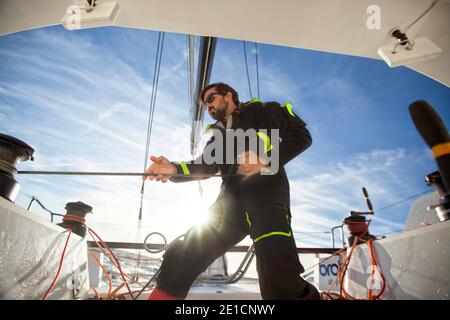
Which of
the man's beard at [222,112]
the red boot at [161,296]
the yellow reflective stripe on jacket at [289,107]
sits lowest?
the red boot at [161,296]

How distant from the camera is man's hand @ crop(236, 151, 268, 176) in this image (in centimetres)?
158

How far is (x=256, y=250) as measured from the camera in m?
1.48

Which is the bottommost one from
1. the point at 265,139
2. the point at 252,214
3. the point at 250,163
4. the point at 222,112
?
the point at 252,214

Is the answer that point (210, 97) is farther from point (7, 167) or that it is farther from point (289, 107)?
point (7, 167)

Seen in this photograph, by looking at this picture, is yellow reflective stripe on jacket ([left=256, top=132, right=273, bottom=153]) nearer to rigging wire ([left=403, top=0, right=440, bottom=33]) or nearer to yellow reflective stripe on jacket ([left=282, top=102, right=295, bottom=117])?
yellow reflective stripe on jacket ([left=282, top=102, right=295, bottom=117])

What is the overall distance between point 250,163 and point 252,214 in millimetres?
339

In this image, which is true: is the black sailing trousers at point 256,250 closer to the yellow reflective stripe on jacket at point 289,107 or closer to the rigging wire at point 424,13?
the yellow reflective stripe on jacket at point 289,107

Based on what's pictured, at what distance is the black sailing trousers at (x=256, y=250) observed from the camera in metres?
1.33

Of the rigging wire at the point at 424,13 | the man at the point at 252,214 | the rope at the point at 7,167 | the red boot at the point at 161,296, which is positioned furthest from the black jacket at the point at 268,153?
the rigging wire at the point at 424,13

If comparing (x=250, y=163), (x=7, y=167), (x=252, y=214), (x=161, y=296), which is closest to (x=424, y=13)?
(x=250, y=163)

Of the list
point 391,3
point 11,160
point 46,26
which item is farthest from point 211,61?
point 11,160

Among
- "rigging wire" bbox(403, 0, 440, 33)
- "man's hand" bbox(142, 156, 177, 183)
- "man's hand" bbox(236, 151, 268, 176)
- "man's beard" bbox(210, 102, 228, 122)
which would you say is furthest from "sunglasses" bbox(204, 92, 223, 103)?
"rigging wire" bbox(403, 0, 440, 33)
